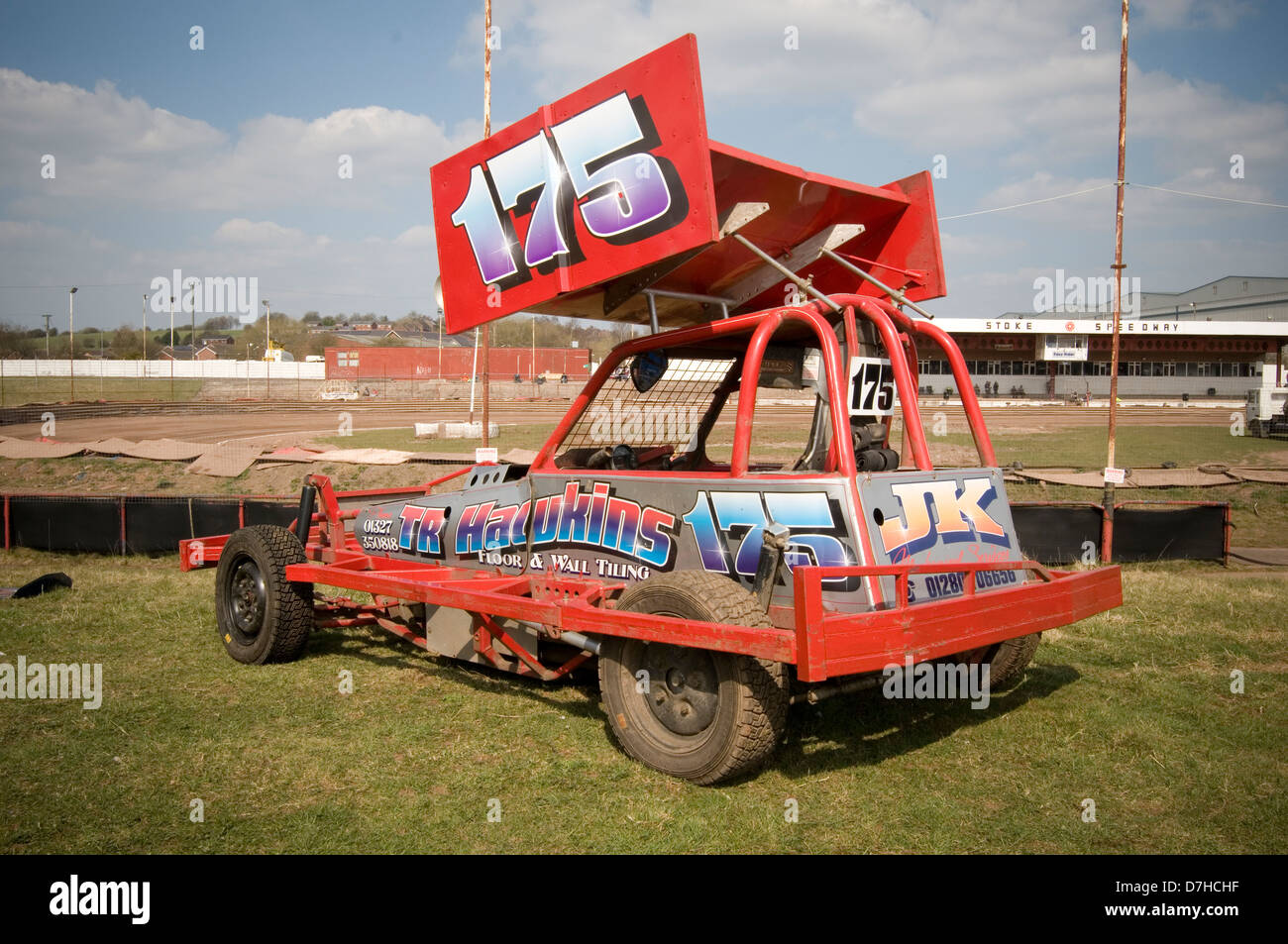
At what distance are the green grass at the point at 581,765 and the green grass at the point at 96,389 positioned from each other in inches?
1914

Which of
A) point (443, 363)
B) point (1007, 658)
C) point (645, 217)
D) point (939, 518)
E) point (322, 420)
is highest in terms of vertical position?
point (443, 363)

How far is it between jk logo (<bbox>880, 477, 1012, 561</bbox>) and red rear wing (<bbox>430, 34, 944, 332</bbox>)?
163 cm

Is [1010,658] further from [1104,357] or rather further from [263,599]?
[1104,357]

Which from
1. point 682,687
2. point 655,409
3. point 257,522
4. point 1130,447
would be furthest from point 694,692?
point 1130,447

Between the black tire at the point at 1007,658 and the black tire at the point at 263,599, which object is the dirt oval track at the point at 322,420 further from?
the black tire at the point at 1007,658

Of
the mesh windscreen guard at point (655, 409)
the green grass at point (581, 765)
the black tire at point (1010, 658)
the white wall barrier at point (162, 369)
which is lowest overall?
the green grass at point (581, 765)

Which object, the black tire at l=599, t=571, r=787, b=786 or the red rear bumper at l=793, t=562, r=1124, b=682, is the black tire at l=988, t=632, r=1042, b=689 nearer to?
the red rear bumper at l=793, t=562, r=1124, b=682

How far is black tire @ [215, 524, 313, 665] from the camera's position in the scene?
650 centimetres

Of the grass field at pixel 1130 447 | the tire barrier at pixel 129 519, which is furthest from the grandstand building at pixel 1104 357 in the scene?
the tire barrier at pixel 129 519

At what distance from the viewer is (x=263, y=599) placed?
6586mm

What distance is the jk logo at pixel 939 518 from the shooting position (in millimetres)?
4352

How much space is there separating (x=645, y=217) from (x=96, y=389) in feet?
215

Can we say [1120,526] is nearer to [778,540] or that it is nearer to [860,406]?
[860,406]

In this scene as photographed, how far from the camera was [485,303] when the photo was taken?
5.71 metres
